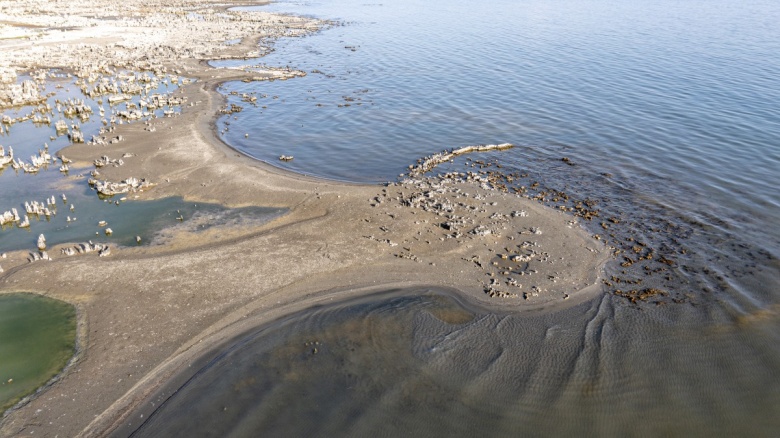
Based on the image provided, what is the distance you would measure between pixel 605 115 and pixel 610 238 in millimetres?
22374

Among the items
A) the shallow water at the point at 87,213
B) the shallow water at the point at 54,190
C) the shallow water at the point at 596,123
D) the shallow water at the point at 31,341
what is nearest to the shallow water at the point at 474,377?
the shallow water at the point at 596,123

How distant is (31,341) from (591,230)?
26.4 metres

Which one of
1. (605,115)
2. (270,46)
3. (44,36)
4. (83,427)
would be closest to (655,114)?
(605,115)

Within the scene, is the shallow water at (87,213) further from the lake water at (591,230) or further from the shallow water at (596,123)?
the shallow water at (596,123)

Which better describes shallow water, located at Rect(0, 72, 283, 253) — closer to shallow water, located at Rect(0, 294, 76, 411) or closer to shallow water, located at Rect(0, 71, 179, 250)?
shallow water, located at Rect(0, 71, 179, 250)

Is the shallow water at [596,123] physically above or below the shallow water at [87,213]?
above

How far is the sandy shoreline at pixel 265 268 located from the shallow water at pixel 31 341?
1.78ft

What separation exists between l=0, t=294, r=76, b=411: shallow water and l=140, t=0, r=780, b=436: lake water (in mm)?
4528

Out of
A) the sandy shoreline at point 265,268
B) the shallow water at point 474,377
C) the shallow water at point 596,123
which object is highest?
the shallow water at point 596,123

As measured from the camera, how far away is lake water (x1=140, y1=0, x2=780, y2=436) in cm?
1559

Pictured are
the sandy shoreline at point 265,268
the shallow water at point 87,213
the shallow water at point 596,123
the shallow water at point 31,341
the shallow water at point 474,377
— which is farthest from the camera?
the shallow water at point 596,123

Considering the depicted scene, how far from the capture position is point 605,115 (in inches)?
1695

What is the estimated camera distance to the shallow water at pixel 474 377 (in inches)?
592

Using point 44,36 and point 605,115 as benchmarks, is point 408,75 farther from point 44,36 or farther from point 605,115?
point 44,36
